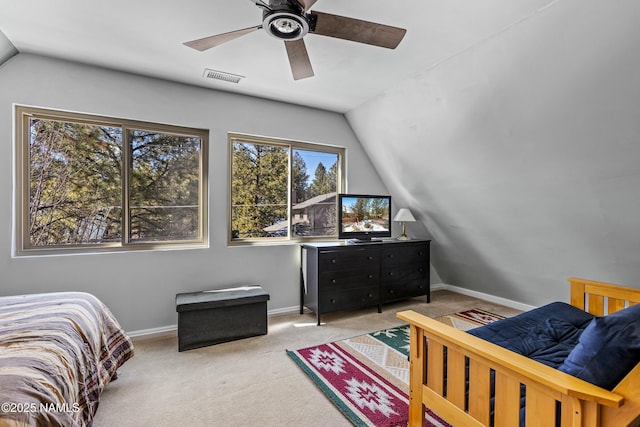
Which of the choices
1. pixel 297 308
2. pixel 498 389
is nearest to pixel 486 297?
pixel 297 308

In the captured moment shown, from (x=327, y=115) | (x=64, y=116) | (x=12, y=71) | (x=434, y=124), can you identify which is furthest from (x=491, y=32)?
(x=12, y=71)

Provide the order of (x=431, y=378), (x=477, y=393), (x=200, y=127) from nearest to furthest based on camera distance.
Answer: (x=477, y=393)
(x=431, y=378)
(x=200, y=127)

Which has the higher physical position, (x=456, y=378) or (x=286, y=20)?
(x=286, y=20)

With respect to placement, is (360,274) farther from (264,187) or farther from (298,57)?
(298,57)

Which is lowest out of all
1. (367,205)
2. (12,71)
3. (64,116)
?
(367,205)

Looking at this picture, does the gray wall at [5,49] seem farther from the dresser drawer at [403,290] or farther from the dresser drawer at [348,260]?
the dresser drawer at [403,290]

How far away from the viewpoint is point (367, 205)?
3832 mm

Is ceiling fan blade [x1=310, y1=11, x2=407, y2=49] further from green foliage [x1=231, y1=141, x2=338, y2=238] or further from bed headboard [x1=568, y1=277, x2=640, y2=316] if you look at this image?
bed headboard [x1=568, y1=277, x2=640, y2=316]

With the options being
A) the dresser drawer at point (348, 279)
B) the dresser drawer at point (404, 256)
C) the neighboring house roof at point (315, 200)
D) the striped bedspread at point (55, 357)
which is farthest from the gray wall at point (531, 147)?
the striped bedspread at point (55, 357)

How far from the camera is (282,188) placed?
3.72m

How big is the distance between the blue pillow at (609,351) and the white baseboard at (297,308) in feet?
9.28

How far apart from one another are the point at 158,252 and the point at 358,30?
103 inches

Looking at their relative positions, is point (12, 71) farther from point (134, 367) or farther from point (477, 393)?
point (477, 393)

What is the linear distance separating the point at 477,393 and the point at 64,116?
3648mm
